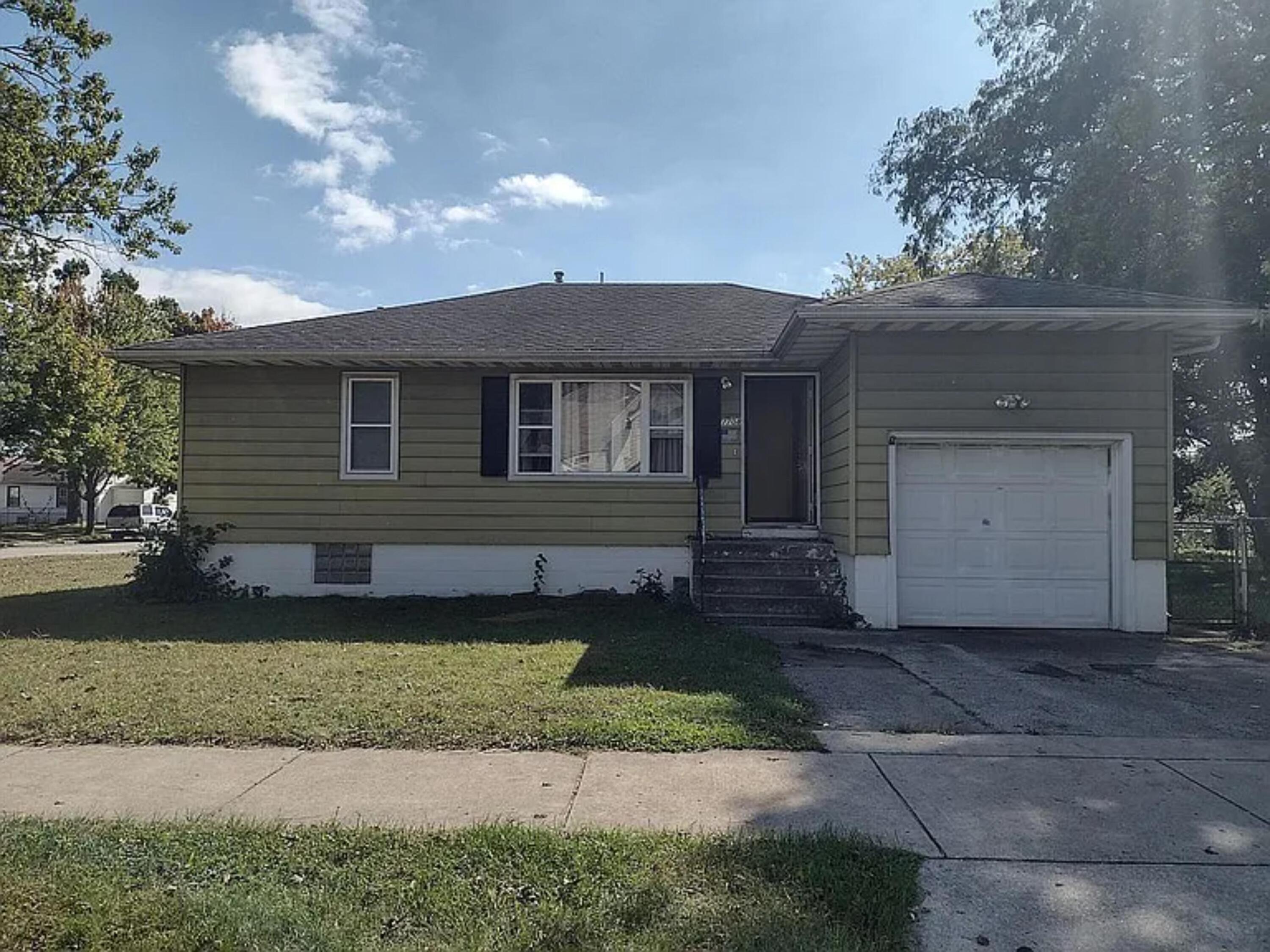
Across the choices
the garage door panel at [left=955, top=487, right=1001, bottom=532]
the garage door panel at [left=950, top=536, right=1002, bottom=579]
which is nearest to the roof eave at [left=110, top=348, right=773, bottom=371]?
the garage door panel at [left=955, top=487, right=1001, bottom=532]

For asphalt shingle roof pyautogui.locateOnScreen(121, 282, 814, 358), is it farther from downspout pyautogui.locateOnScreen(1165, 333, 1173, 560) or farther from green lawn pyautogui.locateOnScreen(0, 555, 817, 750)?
downspout pyautogui.locateOnScreen(1165, 333, 1173, 560)

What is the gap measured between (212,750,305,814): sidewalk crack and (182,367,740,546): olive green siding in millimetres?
6516

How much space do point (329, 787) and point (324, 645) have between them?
408cm

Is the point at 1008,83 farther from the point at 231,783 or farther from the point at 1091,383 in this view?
the point at 231,783

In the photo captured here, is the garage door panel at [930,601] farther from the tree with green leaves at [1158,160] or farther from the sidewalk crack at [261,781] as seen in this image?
the sidewalk crack at [261,781]

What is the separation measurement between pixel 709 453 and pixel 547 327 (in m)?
2.83

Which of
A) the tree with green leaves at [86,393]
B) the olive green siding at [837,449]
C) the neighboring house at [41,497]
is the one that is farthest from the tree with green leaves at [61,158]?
the neighboring house at [41,497]

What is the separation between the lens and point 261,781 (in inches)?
168

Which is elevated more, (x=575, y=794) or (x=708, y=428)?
(x=708, y=428)

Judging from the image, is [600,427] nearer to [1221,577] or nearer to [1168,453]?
[1168,453]

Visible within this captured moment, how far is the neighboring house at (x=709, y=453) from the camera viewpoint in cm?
A: 908

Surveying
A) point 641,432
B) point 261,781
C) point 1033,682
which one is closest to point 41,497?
point 641,432

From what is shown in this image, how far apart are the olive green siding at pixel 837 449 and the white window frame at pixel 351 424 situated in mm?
5367

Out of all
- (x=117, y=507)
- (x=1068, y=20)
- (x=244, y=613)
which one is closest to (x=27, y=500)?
(x=117, y=507)
